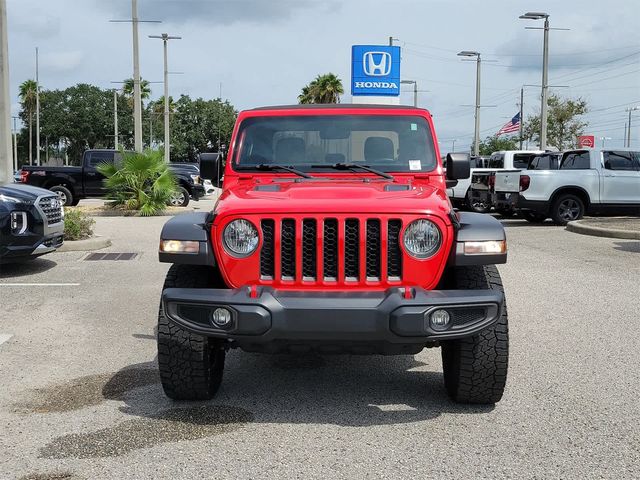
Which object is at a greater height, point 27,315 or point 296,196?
point 296,196

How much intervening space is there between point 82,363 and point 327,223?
2513 mm

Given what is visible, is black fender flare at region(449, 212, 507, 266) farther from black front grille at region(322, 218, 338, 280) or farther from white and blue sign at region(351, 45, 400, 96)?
white and blue sign at region(351, 45, 400, 96)

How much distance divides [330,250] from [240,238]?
53 cm

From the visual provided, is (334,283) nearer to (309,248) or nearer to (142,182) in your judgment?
(309,248)

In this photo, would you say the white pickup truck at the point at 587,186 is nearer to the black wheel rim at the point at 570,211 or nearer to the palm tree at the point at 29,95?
the black wheel rim at the point at 570,211

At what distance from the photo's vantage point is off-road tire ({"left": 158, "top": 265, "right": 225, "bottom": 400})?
14.9 feet

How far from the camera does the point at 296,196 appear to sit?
15.4 feet

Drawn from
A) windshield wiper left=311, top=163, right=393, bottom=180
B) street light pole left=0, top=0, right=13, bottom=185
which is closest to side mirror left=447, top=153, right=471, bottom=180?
windshield wiper left=311, top=163, right=393, bottom=180

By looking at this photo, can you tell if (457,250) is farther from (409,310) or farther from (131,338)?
(131,338)

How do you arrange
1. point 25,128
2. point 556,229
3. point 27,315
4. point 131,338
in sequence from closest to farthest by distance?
point 131,338 → point 27,315 → point 556,229 → point 25,128

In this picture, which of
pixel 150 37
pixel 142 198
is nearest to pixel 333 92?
pixel 150 37

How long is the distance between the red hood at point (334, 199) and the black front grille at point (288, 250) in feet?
0.30

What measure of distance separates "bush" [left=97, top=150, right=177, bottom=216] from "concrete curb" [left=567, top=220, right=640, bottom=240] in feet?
33.7

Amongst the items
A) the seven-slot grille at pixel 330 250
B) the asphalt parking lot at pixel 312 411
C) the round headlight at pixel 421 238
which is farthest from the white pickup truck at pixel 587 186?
the seven-slot grille at pixel 330 250
